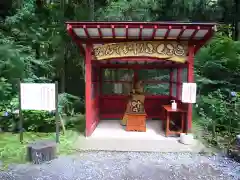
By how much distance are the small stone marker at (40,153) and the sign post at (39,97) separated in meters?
0.80

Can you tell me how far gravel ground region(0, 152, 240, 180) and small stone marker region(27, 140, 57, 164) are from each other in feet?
0.49

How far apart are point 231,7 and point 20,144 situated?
34.4ft

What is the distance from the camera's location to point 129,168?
4.11 m

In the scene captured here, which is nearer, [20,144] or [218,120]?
[20,144]

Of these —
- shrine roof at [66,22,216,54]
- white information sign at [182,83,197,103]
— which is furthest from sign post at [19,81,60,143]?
white information sign at [182,83,197,103]

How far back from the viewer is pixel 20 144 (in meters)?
5.21

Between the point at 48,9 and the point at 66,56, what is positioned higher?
the point at 48,9

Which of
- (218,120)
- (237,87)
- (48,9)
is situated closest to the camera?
(218,120)

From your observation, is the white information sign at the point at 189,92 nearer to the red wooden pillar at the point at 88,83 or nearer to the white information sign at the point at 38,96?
the red wooden pillar at the point at 88,83

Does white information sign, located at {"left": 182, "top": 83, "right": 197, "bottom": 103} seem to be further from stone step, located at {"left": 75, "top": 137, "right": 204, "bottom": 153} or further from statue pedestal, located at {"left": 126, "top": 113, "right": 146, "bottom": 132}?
statue pedestal, located at {"left": 126, "top": 113, "right": 146, "bottom": 132}

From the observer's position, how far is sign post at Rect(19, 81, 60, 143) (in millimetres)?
5191

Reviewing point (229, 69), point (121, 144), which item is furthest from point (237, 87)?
point (121, 144)

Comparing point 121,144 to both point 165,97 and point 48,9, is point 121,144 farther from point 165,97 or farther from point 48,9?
point 48,9

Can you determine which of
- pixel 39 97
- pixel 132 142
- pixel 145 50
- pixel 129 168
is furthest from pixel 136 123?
pixel 39 97
